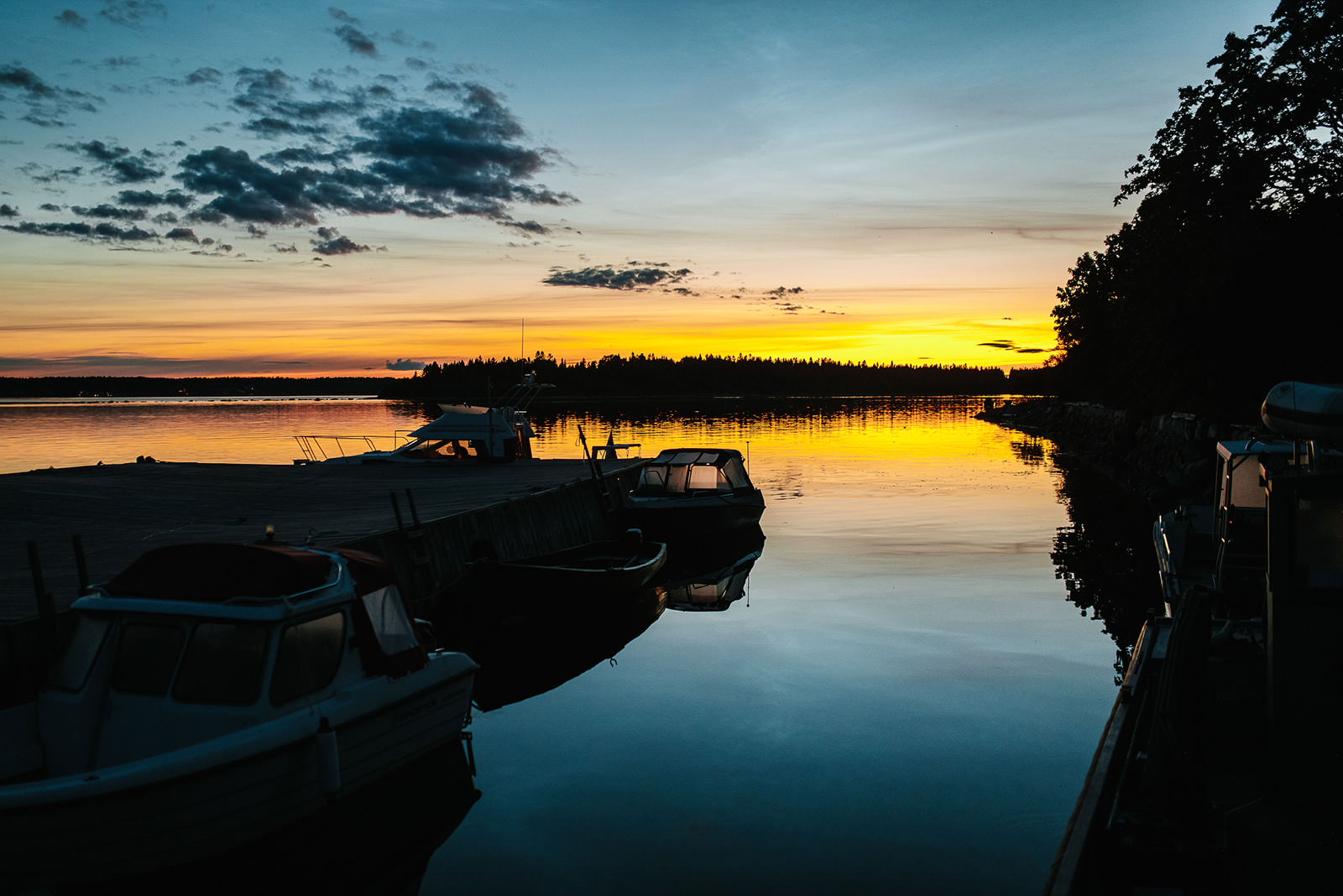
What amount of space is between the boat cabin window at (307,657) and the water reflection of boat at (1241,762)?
7334mm

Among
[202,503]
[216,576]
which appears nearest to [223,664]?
[216,576]

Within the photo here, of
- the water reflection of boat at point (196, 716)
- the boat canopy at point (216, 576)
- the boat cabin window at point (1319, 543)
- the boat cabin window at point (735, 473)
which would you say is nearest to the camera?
the boat cabin window at point (1319, 543)

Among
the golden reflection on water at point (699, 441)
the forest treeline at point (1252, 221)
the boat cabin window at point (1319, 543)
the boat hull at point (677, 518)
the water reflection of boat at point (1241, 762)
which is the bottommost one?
the golden reflection on water at point (699, 441)

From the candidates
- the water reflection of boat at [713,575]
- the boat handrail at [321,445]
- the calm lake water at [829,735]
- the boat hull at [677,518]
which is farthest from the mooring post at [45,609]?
the boat handrail at [321,445]

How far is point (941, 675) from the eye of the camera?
16.2m

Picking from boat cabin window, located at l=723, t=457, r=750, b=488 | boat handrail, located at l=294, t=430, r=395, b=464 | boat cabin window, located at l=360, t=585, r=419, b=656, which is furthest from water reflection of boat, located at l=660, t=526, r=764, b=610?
boat handrail, located at l=294, t=430, r=395, b=464

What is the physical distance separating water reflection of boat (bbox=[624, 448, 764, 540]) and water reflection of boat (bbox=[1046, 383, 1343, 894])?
1937 cm

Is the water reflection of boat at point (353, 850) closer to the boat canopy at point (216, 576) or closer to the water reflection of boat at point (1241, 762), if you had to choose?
the boat canopy at point (216, 576)

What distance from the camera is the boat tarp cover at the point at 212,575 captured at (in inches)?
379

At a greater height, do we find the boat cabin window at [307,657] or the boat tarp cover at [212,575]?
the boat tarp cover at [212,575]

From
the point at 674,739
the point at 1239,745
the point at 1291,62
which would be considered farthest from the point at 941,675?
the point at 1291,62

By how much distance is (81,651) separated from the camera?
9.59 metres

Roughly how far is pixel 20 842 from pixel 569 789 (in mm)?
5890

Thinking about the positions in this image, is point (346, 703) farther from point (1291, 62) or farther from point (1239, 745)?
point (1291, 62)
